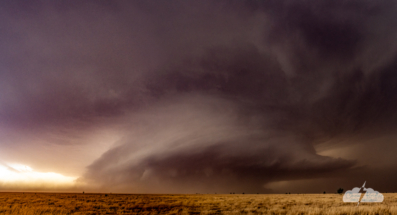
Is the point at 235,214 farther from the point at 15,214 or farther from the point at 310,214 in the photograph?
the point at 15,214

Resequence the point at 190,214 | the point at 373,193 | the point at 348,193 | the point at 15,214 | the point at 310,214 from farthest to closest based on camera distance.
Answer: the point at 348,193
the point at 373,193
the point at 190,214
the point at 15,214
the point at 310,214

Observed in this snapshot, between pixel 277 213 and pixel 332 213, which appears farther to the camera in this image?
pixel 277 213

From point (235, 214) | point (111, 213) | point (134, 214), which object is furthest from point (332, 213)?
point (111, 213)

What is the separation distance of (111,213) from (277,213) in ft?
68.2

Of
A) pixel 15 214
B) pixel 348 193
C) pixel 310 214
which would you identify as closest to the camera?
pixel 310 214

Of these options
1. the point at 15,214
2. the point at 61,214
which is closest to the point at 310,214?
the point at 61,214

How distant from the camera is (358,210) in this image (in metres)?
22.6

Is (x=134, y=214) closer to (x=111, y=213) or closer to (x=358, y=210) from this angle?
(x=111, y=213)

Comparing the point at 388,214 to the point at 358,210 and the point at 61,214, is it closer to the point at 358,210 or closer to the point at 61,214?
the point at 358,210

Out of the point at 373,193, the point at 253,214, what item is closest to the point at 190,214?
the point at 253,214

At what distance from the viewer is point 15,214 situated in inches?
931

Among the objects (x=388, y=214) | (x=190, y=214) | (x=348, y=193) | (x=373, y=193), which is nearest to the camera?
(x=388, y=214)

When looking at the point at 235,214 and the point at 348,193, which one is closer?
the point at 235,214

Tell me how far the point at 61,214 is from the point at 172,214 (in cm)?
1309
